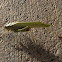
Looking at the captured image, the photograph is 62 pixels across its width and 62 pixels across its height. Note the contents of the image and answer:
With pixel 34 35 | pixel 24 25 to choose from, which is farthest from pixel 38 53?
pixel 24 25

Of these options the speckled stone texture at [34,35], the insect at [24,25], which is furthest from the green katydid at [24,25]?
the speckled stone texture at [34,35]

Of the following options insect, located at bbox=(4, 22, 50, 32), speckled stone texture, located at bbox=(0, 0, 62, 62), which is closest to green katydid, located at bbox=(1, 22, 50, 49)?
insect, located at bbox=(4, 22, 50, 32)

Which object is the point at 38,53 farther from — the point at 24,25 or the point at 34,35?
the point at 24,25

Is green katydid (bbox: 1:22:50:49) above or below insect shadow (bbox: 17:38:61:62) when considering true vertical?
above

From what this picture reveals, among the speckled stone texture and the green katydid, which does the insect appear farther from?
the speckled stone texture

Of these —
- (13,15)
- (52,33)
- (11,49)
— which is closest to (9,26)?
(11,49)

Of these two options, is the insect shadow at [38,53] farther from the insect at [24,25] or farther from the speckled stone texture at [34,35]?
the insect at [24,25]

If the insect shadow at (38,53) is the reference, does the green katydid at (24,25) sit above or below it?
above

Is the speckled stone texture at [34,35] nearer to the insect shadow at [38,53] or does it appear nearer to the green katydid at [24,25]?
the insect shadow at [38,53]
